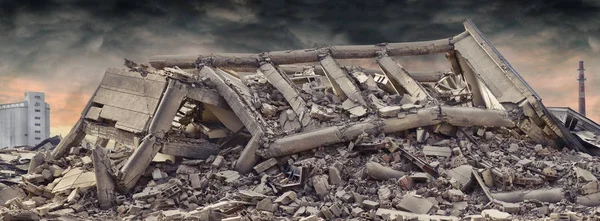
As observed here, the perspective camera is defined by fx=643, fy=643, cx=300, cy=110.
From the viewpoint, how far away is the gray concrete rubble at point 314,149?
1141cm

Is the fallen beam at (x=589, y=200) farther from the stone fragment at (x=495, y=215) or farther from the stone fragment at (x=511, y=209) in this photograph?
the stone fragment at (x=495, y=215)

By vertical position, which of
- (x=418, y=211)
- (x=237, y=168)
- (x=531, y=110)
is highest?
(x=531, y=110)

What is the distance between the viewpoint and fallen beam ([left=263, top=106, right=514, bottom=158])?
13.1 meters

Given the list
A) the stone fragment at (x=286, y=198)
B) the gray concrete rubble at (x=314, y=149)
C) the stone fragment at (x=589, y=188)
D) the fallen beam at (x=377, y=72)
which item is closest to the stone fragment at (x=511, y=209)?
the gray concrete rubble at (x=314, y=149)

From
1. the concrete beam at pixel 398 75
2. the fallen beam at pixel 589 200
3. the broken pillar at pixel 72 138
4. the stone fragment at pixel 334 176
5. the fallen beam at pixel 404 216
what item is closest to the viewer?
the fallen beam at pixel 404 216

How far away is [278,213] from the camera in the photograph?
11.1 m

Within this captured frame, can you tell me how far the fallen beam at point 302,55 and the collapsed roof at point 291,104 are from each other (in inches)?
1.0

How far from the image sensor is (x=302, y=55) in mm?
15789

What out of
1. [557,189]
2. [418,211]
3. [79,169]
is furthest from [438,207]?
[79,169]

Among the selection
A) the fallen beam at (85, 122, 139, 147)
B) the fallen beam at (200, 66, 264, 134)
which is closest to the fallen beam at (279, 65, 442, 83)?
the fallen beam at (200, 66, 264, 134)

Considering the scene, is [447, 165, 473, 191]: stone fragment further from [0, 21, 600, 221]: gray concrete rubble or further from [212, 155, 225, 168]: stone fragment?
[212, 155, 225, 168]: stone fragment

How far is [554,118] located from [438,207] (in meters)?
5.39

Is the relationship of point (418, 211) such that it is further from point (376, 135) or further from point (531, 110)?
point (531, 110)

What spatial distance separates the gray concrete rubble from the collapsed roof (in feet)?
0.10
